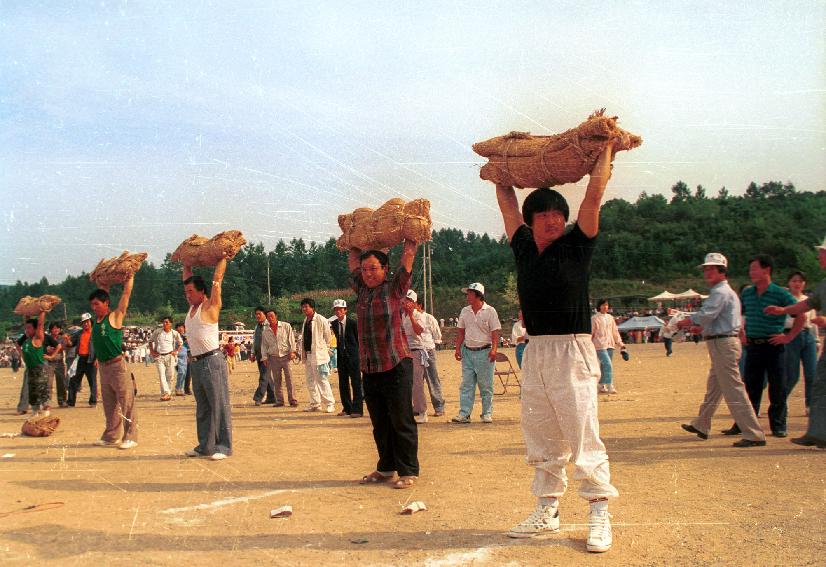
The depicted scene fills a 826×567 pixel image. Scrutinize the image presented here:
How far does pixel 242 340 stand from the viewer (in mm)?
44875

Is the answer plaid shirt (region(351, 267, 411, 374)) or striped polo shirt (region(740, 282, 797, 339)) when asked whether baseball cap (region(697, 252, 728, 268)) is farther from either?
plaid shirt (region(351, 267, 411, 374))

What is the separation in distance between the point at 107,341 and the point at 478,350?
192 inches

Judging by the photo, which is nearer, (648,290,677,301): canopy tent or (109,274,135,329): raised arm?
(109,274,135,329): raised arm

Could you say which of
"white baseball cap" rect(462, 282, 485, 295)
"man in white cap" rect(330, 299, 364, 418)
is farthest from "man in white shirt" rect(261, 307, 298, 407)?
"white baseball cap" rect(462, 282, 485, 295)

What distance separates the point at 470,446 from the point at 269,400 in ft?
26.4

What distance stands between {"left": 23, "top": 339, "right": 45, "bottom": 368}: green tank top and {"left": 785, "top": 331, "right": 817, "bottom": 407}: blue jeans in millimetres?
12016

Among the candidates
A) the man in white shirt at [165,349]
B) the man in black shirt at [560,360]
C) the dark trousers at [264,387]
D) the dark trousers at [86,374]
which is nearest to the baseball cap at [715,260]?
the man in black shirt at [560,360]

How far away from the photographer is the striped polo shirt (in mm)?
A: 8117

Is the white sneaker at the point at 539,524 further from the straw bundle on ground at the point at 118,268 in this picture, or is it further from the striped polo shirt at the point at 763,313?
the straw bundle on ground at the point at 118,268

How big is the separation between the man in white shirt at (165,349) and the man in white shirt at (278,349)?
341 cm

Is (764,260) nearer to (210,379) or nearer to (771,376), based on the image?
(771,376)

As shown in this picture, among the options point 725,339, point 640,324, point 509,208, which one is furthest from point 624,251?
point 640,324

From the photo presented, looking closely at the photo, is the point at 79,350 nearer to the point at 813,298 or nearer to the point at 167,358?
the point at 167,358

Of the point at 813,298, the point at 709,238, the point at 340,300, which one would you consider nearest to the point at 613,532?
the point at 813,298
